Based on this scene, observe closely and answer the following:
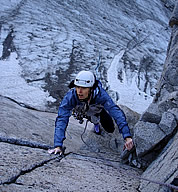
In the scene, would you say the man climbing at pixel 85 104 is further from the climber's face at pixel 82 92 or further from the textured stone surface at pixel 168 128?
the textured stone surface at pixel 168 128

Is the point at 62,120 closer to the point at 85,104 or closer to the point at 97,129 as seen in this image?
the point at 85,104

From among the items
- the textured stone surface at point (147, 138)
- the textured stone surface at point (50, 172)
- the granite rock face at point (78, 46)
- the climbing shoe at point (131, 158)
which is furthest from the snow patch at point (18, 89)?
the textured stone surface at point (147, 138)

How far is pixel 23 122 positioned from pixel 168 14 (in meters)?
10.3

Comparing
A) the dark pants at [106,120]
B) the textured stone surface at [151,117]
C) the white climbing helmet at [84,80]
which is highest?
the white climbing helmet at [84,80]

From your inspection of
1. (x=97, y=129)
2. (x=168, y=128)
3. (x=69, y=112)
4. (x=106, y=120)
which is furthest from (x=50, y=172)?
(x=97, y=129)

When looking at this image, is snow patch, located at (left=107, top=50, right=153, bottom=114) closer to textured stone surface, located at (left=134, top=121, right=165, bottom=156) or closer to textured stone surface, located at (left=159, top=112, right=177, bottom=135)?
textured stone surface, located at (left=159, top=112, right=177, bottom=135)

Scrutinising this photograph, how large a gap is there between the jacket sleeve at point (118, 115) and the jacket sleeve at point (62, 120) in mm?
371

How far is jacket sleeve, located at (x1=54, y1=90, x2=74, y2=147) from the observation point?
2.26 m

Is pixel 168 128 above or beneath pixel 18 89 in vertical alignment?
above

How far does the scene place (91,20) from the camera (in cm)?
983

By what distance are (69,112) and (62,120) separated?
145 millimetres

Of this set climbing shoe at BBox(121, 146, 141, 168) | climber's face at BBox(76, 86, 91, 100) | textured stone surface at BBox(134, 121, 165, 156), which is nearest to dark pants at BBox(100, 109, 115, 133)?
climber's face at BBox(76, 86, 91, 100)

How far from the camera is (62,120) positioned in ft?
7.92

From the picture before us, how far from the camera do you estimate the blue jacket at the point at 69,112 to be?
2.32m
